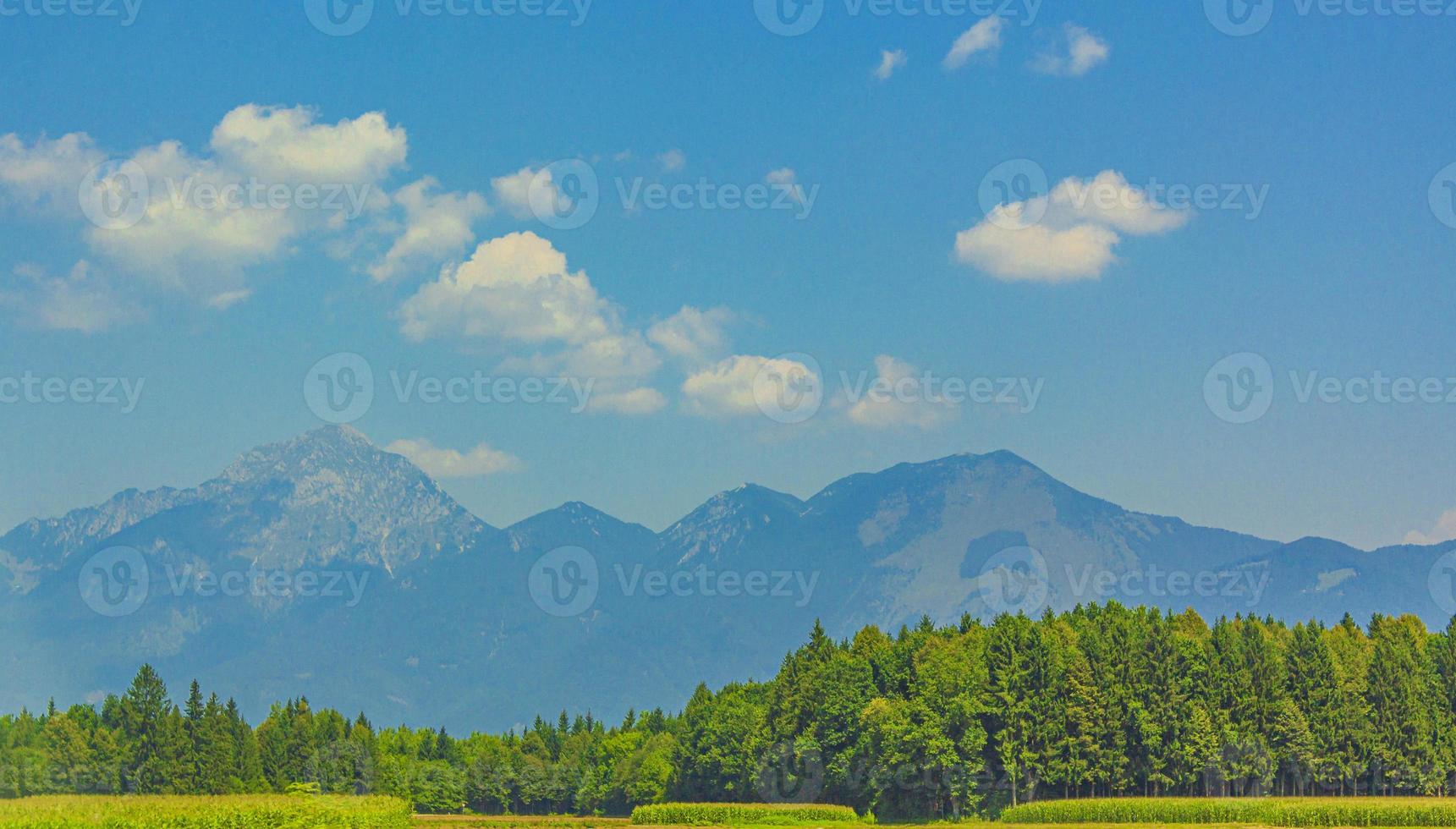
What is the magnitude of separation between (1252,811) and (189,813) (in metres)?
63.5

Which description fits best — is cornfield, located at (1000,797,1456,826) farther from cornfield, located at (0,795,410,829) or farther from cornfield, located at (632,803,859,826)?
cornfield, located at (0,795,410,829)

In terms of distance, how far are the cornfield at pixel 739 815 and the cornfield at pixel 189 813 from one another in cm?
3765

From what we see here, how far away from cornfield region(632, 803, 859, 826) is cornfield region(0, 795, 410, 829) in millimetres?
37654

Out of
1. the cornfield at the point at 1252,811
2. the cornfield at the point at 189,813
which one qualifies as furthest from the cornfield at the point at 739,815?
the cornfield at the point at 189,813

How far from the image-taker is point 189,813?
6119cm

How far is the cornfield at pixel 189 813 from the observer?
52844mm

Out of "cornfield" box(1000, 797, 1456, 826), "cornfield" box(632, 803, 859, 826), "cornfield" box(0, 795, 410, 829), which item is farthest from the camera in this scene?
"cornfield" box(632, 803, 859, 826)

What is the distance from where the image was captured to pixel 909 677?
401 feet

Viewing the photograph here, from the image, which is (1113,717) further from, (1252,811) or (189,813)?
(189,813)

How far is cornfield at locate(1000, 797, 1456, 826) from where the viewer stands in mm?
80562

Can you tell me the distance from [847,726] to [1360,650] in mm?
43410

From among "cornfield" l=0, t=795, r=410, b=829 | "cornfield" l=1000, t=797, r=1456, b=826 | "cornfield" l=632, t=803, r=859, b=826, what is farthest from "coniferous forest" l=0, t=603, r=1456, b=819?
"cornfield" l=0, t=795, r=410, b=829

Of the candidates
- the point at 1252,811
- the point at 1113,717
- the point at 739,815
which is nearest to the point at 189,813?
the point at 1252,811

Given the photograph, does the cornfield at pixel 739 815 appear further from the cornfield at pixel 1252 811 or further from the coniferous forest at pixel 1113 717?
the cornfield at pixel 1252 811
